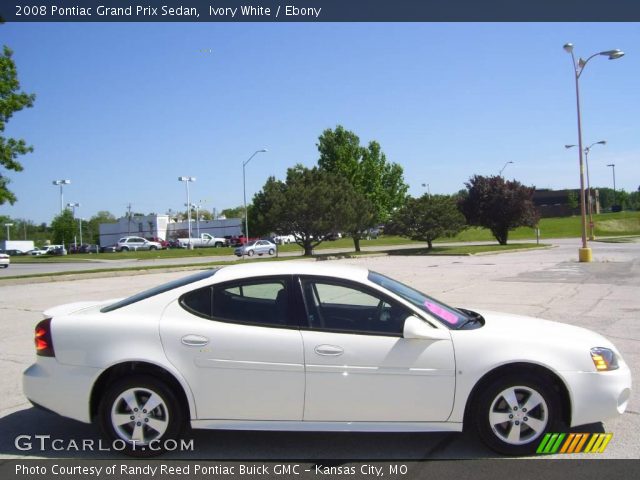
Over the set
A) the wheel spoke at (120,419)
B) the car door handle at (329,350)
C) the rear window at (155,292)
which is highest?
the rear window at (155,292)

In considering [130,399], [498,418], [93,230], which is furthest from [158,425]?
[93,230]

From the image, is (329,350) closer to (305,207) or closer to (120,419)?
(120,419)

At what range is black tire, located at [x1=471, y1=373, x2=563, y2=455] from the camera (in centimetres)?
414

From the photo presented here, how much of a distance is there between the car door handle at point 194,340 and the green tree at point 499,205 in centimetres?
4460

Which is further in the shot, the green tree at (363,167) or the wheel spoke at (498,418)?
the green tree at (363,167)

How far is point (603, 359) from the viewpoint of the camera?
4.31 m

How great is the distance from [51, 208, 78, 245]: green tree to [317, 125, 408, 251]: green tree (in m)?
50.5

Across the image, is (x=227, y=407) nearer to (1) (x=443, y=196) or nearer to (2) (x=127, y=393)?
(2) (x=127, y=393)

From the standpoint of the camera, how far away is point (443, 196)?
43.2m

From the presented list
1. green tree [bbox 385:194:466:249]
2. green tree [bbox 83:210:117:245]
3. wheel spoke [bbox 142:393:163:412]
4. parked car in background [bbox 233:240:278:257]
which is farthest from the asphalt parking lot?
green tree [bbox 83:210:117:245]

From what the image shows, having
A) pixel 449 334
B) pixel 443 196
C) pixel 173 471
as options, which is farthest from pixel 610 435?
pixel 443 196

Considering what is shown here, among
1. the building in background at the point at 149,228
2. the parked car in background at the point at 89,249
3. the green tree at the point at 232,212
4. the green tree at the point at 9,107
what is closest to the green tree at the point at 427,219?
the green tree at the point at 9,107

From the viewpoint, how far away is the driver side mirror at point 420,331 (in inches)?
161

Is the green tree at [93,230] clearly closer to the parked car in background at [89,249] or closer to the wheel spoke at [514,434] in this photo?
the parked car in background at [89,249]
